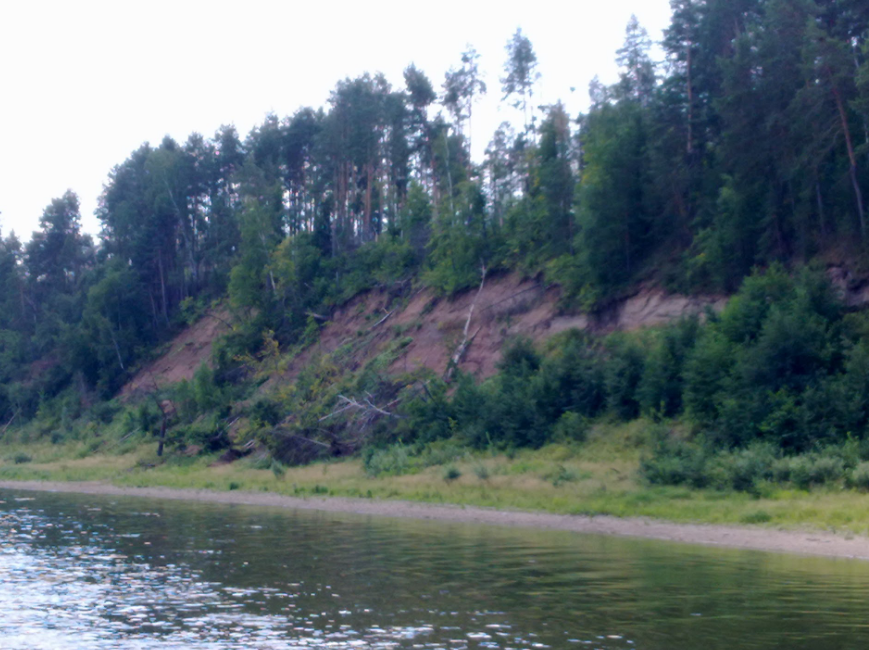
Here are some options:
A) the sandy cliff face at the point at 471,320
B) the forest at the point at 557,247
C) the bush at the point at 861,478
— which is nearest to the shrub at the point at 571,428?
the forest at the point at 557,247

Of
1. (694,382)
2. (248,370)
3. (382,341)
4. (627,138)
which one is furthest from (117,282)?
(694,382)

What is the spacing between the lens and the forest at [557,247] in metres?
28.3

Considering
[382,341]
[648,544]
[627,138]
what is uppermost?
[627,138]

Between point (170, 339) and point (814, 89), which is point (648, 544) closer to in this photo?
point (814, 89)

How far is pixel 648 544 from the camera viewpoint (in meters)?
19.7

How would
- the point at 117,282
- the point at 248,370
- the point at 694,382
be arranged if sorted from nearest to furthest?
the point at 694,382, the point at 248,370, the point at 117,282

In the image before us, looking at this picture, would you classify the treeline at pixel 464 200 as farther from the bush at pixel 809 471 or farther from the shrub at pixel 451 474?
the shrub at pixel 451 474

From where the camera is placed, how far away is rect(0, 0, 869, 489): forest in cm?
2828

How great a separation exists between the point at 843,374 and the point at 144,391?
50626 mm

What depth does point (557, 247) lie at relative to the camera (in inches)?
1753

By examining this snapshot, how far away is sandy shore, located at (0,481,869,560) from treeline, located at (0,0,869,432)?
15.6 meters

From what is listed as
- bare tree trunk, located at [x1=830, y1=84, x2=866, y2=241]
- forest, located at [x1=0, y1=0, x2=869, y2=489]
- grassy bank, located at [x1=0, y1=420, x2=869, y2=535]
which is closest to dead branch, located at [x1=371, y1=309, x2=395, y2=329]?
forest, located at [x1=0, y1=0, x2=869, y2=489]

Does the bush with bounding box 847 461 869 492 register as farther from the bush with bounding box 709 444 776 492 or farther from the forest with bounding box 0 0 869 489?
the bush with bounding box 709 444 776 492

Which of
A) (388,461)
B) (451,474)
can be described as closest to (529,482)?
(451,474)
